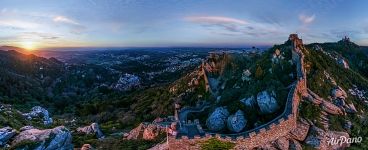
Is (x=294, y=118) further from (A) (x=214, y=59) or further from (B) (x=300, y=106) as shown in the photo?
(A) (x=214, y=59)

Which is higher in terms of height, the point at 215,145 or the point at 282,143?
the point at 215,145

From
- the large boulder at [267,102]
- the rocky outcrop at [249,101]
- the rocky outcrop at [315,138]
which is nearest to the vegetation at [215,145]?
the rocky outcrop at [315,138]

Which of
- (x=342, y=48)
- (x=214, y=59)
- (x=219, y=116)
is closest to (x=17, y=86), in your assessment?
(x=214, y=59)

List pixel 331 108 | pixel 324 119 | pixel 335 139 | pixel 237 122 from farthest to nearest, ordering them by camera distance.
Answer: pixel 331 108, pixel 324 119, pixel 237 122, pixel 335 139

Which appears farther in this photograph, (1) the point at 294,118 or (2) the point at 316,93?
(2) the point at 316,93

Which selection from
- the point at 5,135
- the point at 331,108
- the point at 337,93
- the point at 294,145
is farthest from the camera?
the point at 5,135

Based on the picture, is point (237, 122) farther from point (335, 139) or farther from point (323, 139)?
point (335, 139)

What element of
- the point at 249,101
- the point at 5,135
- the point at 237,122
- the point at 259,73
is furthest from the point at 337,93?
the point at 5,135
